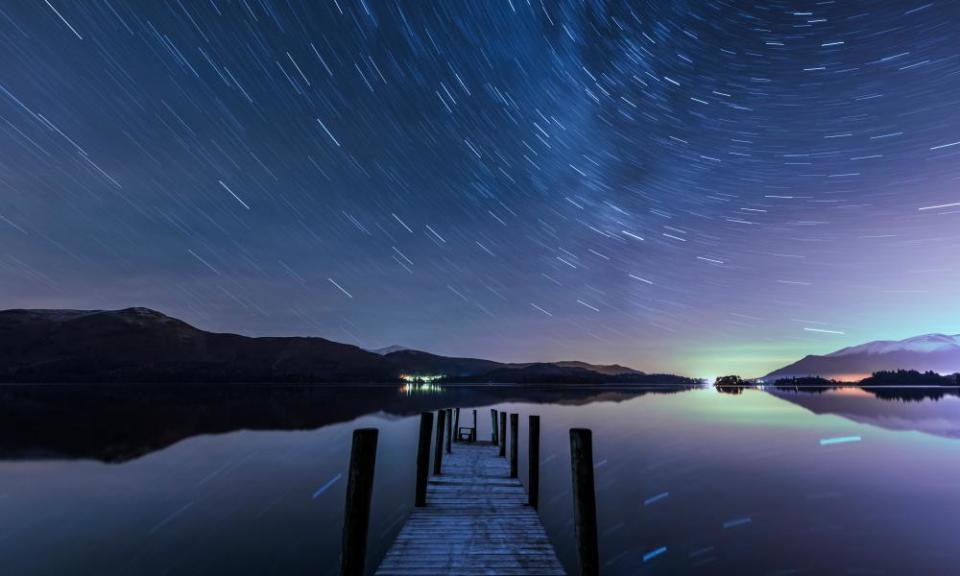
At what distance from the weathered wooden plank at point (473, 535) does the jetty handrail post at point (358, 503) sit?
100cm

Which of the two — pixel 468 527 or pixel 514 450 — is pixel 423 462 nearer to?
pixel 468 527

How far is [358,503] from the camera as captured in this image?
20.5 feet

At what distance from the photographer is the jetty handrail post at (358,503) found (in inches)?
238

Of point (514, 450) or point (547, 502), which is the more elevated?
point (514, 450)

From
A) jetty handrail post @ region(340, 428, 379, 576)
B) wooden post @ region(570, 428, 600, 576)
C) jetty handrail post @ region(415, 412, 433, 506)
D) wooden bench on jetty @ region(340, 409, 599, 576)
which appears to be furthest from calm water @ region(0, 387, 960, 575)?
jetty handrail post @ region(340, 428, 379, 576)

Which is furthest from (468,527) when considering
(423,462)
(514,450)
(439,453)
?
(439,453)

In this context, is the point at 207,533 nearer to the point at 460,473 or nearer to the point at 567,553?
the point at 460,473

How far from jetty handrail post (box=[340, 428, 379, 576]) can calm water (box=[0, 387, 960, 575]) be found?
221 inches

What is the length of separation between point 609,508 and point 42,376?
218 meters

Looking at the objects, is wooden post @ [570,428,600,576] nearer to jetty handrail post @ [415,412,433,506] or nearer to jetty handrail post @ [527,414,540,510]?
jetty handrail post @ [527,414,540,510]

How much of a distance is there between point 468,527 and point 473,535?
54 centimetres

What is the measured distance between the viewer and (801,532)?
13062mm

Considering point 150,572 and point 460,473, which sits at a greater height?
point 460,473

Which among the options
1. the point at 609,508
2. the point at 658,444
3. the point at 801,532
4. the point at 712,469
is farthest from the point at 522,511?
the point at 658,444
